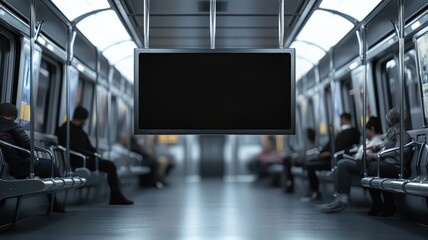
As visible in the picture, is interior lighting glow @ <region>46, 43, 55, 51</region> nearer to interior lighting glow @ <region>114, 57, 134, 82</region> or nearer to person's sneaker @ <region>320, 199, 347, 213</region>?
interior lighting glow @ <region>114, 57, 134, 82</region>

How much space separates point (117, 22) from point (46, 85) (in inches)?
94.5

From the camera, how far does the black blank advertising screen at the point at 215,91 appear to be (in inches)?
276

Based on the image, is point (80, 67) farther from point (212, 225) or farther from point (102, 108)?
point (212, 225)

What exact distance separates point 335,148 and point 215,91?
426 centimetres

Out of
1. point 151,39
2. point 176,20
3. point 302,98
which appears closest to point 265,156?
point 302,98

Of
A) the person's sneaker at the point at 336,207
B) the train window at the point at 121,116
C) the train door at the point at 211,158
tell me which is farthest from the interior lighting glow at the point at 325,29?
the train door at the point at 211,158

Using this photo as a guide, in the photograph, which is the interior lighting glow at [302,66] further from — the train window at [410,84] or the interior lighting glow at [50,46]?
the interior lighting glow at [50,46]

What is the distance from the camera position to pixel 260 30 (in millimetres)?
9914

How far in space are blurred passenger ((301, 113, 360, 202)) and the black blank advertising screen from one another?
Answer: 364 cm

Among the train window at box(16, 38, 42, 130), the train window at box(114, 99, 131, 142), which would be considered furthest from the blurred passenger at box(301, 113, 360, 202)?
the train window at box(114, 99, 131, 142)

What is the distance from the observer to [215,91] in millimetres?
7066

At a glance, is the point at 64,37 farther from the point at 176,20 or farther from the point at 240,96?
the point at 240,96

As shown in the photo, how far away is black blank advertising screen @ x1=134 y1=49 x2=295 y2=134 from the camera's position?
700 cm

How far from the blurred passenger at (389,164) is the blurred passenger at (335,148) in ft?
5.96
